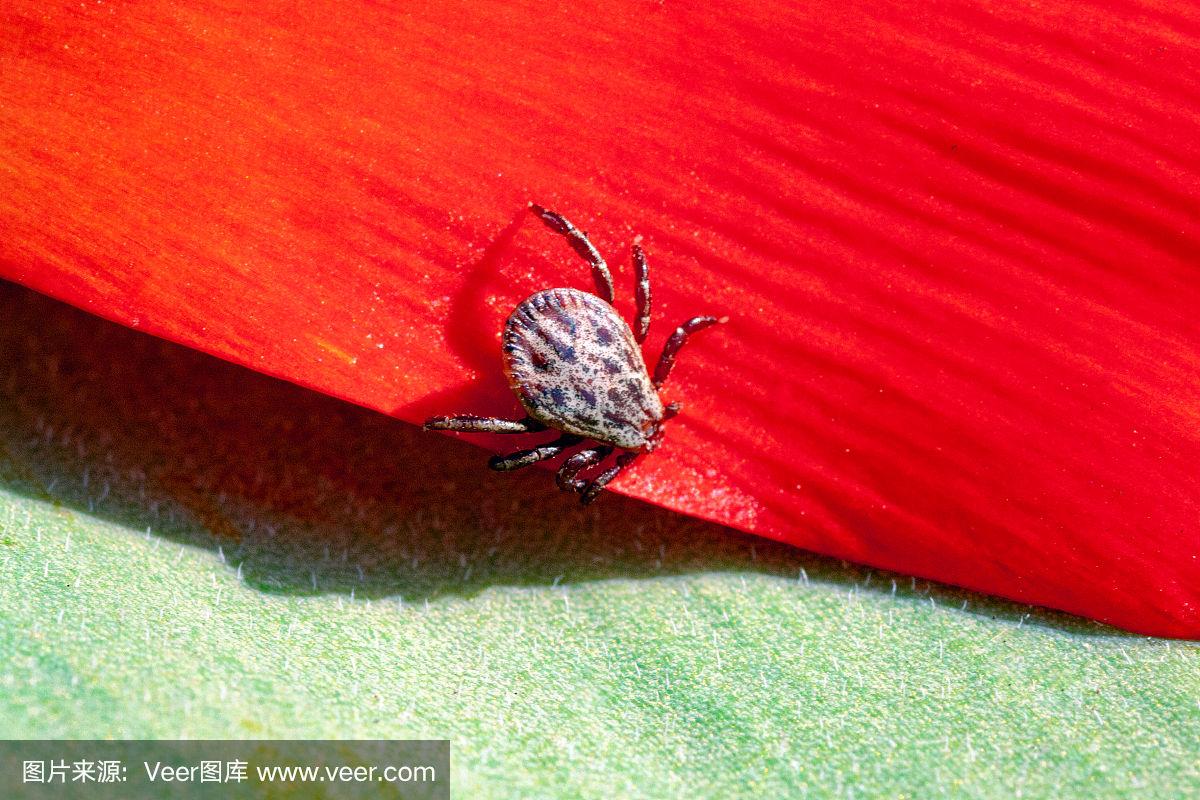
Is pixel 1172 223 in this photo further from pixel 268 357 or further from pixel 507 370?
pixel 268 357

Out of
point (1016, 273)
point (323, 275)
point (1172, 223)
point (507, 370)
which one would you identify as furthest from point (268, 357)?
point (1172, 223)

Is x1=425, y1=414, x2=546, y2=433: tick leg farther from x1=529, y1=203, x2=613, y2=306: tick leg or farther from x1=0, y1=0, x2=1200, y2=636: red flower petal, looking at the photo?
x1=529, y1=203, x2=613, y2=306: tick leg

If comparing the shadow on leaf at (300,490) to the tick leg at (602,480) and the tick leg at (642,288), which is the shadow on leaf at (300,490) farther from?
the tick leg at (642,288)

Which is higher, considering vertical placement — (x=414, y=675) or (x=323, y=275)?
(x=323, y=275)

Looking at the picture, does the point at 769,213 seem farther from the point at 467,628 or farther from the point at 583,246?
the point at 467,628

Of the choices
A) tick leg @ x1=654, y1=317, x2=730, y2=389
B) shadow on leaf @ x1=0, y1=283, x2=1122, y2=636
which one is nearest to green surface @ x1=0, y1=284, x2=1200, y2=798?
shadow on leaf @ x1=0, y1=283, x2=1122, y2=636

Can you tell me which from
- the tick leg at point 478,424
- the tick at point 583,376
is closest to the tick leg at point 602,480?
the tick at point 583,376
